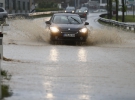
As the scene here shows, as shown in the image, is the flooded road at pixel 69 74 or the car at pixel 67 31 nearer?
the flooded road at pixel 69 74

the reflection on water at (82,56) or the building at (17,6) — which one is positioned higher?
the reflection on water at (82,56)

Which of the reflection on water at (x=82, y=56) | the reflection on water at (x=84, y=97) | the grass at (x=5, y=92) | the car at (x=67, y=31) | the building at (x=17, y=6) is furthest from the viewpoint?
the building at (x=17, y=6)

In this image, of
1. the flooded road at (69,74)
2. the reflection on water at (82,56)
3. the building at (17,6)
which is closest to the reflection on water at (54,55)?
the flooded road at (69,74)

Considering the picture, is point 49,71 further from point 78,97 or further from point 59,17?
point 59,17

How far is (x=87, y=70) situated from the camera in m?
14.6

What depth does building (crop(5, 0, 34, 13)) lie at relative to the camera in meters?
102

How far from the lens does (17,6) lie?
10819 centimetres

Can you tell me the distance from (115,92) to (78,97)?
1061mm

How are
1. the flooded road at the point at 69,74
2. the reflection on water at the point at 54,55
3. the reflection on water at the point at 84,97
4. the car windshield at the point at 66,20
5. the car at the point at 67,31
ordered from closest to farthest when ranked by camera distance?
1. the reflection on water at the point at 84,97
2. the flooded road at the point at 69,74
3. the reflection on water at the point at 54,55
4. the car at the point at 67,31
5. the car windshield at the point at 66,20

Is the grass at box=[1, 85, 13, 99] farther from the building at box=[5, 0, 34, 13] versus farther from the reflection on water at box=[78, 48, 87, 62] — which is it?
the building at box=[5, 0, 34, 13]

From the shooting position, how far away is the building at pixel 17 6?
102m

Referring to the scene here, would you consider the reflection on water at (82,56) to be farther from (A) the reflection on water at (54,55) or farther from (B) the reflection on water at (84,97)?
(B) the reflection on water at (84,97)

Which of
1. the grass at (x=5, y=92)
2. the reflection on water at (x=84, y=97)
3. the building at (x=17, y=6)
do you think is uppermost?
the grass at (x=5, y=92)

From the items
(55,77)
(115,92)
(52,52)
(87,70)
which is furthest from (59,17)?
(115,92)
